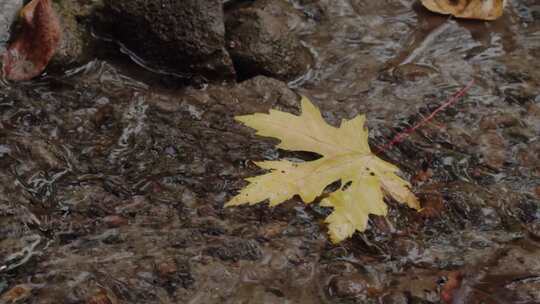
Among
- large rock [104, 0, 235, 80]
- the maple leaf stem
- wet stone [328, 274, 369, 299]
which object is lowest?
wet stone [328, 274, 369, 299]

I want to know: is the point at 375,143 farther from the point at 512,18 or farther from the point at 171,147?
the point at 512,18

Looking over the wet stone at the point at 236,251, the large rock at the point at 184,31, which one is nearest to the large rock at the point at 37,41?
the large rock at the point at 184,31

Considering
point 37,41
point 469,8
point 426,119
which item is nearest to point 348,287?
point 426,119

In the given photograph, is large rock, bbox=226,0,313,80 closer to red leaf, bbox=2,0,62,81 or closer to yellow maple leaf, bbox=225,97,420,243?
yellow maple leaf, bbox=225,97,420,243

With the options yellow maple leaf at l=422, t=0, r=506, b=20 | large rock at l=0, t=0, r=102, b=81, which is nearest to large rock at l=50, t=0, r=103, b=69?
large rock at l=0, t=0, r=102, b=81

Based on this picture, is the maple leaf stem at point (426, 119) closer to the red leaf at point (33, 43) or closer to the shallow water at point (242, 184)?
the shallow water at point (242, 184)

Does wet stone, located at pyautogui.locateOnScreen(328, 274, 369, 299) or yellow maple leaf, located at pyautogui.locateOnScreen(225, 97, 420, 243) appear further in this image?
yellow maple leaf, located at pyautogui.locateOnScreen(225, 97, 420, 243)
